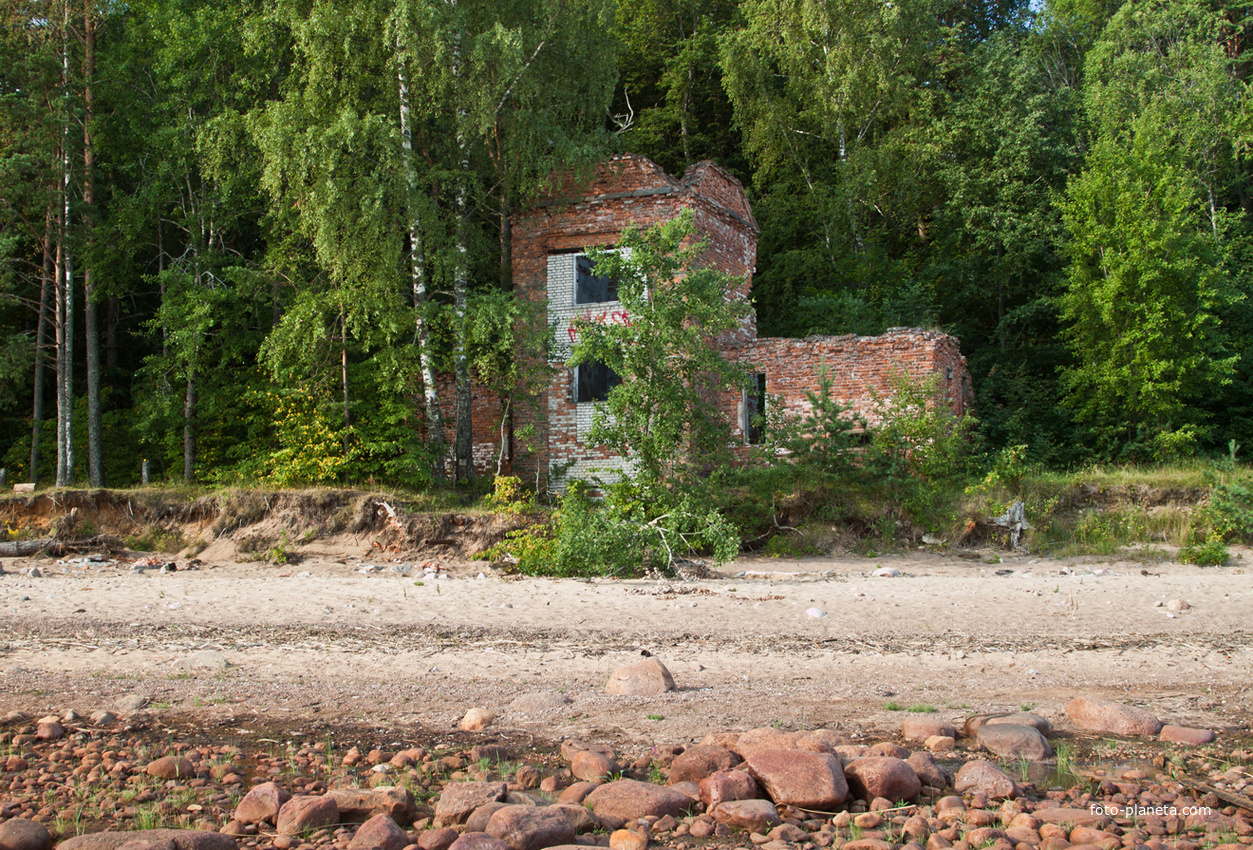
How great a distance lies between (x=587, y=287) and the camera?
18125 mm

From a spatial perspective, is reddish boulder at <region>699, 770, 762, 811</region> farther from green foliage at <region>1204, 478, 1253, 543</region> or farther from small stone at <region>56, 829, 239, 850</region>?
green foliage at <region>1204, 478, 1253, 543</region>

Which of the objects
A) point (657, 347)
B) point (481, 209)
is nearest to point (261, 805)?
point (657, 347)

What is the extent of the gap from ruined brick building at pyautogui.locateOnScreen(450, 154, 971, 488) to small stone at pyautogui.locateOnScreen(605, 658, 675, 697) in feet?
32.2

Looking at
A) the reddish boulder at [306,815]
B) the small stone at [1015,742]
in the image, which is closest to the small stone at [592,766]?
the reddish boulder at [306,815]

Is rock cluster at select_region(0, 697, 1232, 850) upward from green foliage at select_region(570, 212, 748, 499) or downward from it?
downward

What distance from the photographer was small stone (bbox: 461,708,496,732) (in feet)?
20.9

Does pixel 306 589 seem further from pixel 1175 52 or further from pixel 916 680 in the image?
pixel 1175 52

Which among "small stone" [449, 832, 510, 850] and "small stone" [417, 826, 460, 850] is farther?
"small stone" [417, 826, 460, 850]

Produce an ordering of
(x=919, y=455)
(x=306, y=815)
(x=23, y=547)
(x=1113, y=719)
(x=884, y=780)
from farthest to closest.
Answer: (x=919, y=455) < (x=23, y=547) < (x=1113, y=719) < (x=884, y=780) < (x=306, y=815)

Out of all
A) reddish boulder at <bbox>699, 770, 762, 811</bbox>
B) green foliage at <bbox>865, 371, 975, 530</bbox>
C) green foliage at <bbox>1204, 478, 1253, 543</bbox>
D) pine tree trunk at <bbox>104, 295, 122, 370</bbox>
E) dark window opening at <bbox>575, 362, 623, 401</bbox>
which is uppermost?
pine tree trunk at <bbox>104, 295, 122, 370</bbox>

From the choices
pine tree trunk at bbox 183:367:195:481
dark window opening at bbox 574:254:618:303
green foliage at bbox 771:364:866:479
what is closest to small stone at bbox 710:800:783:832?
green foliage at bbox 771:364:866:479

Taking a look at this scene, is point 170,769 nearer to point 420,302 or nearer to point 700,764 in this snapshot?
point 700,764

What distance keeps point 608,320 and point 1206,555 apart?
11.0m

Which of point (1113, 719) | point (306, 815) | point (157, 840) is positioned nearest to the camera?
point (157, 840)
